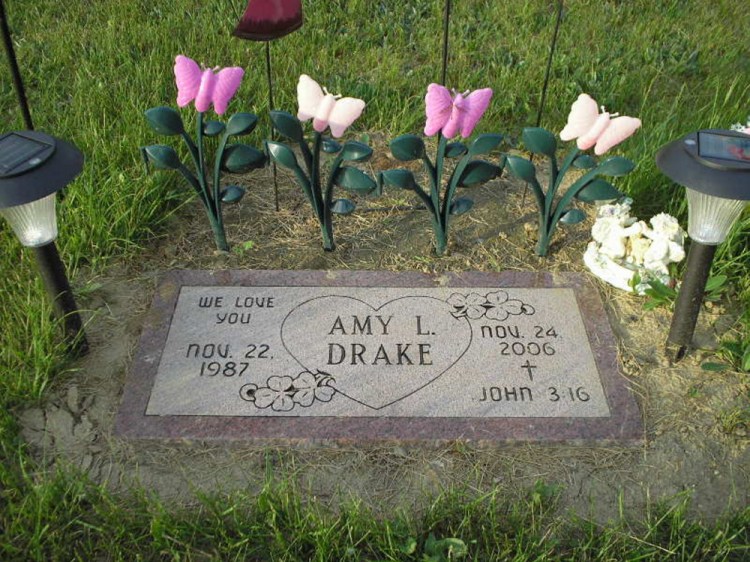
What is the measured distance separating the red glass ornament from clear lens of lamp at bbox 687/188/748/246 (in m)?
1.50

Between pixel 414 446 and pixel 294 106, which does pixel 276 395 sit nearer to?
pixel 414 446

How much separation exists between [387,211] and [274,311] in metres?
0.83

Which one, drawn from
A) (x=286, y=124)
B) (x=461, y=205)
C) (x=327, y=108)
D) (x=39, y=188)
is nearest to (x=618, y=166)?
(x=461, y=205)

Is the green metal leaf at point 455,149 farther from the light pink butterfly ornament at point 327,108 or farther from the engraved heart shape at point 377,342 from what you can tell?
the engraved heart shape at point 377,342

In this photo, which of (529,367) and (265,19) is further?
(265,19)

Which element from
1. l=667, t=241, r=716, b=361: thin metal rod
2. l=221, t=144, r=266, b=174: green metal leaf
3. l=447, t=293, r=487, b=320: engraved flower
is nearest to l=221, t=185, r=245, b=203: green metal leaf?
l=221, t=144, r=266, b=174: green metal leaf

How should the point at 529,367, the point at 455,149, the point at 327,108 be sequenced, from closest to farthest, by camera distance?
Answer: the point at 529,367 < the point at 327,108 < the point at 455,149

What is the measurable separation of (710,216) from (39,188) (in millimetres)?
1993

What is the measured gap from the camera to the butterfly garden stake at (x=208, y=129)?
2768mm

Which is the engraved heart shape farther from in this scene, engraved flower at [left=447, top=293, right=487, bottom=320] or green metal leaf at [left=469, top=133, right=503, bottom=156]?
green metal leaf at [left=469, top=133, right=503, bottom=156]

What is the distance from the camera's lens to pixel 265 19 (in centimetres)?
278

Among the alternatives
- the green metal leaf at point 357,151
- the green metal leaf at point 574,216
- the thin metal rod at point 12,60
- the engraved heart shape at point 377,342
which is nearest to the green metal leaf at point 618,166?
the green metal leaf at point 574,216

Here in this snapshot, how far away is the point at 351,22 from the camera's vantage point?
15.9 feet

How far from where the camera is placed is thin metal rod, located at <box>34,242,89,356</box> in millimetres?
2500
